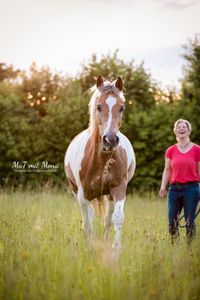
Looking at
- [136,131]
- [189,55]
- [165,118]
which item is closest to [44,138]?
[136,131]

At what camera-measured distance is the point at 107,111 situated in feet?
A: 19.4

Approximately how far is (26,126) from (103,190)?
980cm

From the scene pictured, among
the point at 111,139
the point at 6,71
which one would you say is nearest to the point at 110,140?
the point at 111,139

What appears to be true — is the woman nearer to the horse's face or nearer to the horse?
the horse

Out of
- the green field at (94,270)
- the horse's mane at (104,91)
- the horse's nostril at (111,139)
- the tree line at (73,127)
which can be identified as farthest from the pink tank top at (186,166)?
the tree line at (73,127)

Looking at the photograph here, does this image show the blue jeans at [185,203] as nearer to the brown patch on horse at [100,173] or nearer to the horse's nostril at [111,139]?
the brown patch on horse at [100,173]

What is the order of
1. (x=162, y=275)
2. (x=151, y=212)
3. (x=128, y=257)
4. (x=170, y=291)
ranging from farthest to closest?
1. (x=151, y=212)
2. (x=128, y=257)
3. (x=162, y=275)
4. (x=170, y=291)

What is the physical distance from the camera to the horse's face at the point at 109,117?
18.6ft

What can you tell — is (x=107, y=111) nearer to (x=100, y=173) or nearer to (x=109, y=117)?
(x=109, y=117)

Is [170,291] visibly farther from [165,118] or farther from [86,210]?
[165,118]

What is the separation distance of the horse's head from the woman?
1.00 m

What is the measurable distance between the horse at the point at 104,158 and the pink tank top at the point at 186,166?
695 mm

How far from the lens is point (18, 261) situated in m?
4.53

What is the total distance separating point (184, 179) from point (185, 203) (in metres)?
0.34
